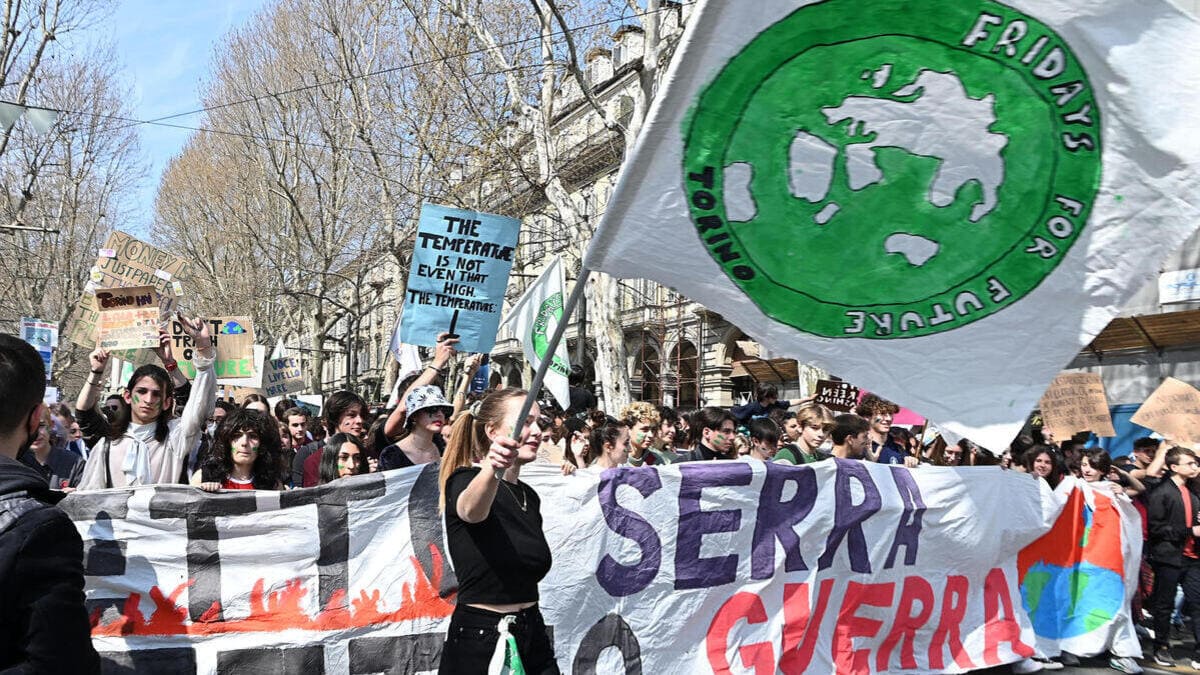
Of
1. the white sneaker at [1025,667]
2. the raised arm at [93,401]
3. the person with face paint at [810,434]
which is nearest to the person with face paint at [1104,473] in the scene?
the white sneaker at [1025,667]

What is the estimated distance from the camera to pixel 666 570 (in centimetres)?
559

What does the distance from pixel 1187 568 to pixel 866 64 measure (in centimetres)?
662

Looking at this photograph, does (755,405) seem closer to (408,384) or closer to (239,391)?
(408,384)

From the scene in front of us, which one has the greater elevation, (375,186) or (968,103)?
(375,186)

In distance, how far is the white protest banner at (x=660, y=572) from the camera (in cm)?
491

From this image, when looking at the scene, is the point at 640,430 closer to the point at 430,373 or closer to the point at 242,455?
the point at 430,373

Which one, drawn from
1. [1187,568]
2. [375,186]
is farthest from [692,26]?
[375,186]

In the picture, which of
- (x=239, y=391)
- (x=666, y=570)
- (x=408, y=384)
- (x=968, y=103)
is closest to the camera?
(x=968, y=103)

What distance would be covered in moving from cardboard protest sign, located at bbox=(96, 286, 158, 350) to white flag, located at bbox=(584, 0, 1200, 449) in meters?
7.50

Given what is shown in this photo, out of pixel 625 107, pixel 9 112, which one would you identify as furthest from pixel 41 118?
pixel 625 107

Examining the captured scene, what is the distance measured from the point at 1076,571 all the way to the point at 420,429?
174 inches

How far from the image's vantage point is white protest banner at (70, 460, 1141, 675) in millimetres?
4914

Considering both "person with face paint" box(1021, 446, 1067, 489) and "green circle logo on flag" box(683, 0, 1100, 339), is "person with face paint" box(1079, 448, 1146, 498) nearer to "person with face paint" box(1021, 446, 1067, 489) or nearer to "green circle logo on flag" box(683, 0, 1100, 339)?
"person with face paint" box(1021, 446, 1067, 489)

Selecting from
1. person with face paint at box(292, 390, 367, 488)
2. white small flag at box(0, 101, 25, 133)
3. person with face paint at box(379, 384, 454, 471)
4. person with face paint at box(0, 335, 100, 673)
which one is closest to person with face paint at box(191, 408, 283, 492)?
person with face paint at box(379, 384, 454, 471)
